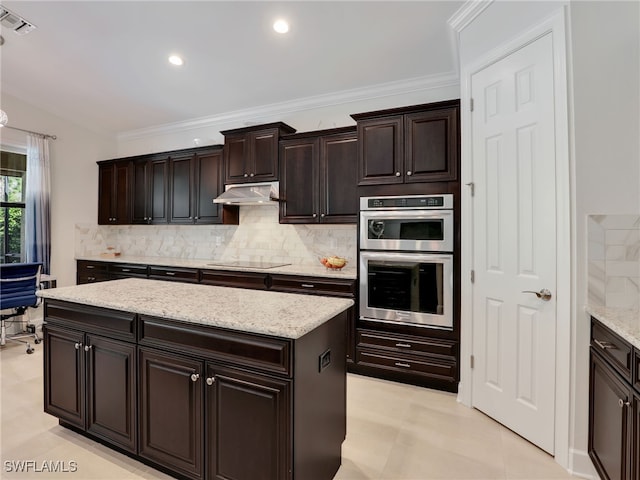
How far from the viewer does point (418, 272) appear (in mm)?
2900

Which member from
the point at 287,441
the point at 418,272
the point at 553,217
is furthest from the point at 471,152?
the point at 287,441

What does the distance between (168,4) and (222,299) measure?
2367 mm

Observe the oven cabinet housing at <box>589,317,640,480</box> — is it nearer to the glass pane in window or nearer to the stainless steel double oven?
the stainless steel double oven

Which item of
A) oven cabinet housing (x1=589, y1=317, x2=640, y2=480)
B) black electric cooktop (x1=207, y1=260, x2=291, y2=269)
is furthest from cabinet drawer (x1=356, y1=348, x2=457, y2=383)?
black electric cooktop (x1=207, y1=260, x2=291, y2=269)

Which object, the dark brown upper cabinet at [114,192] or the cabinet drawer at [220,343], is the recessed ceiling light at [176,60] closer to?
the dark brown upper cabinet at [114,192]

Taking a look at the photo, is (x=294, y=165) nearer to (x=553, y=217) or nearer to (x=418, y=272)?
(x=418, y=272)

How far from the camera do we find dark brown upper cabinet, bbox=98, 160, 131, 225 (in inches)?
197

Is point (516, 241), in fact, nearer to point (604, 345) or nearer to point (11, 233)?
point (604, 345)

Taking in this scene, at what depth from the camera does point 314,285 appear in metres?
3.29

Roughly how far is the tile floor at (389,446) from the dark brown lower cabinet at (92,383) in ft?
0.47

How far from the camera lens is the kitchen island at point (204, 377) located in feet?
4.76

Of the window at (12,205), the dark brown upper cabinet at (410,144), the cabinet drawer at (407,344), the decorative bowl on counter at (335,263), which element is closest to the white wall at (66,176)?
the window at (12,205)

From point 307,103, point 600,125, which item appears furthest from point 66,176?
point 600,125

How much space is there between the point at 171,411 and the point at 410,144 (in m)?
2.63
